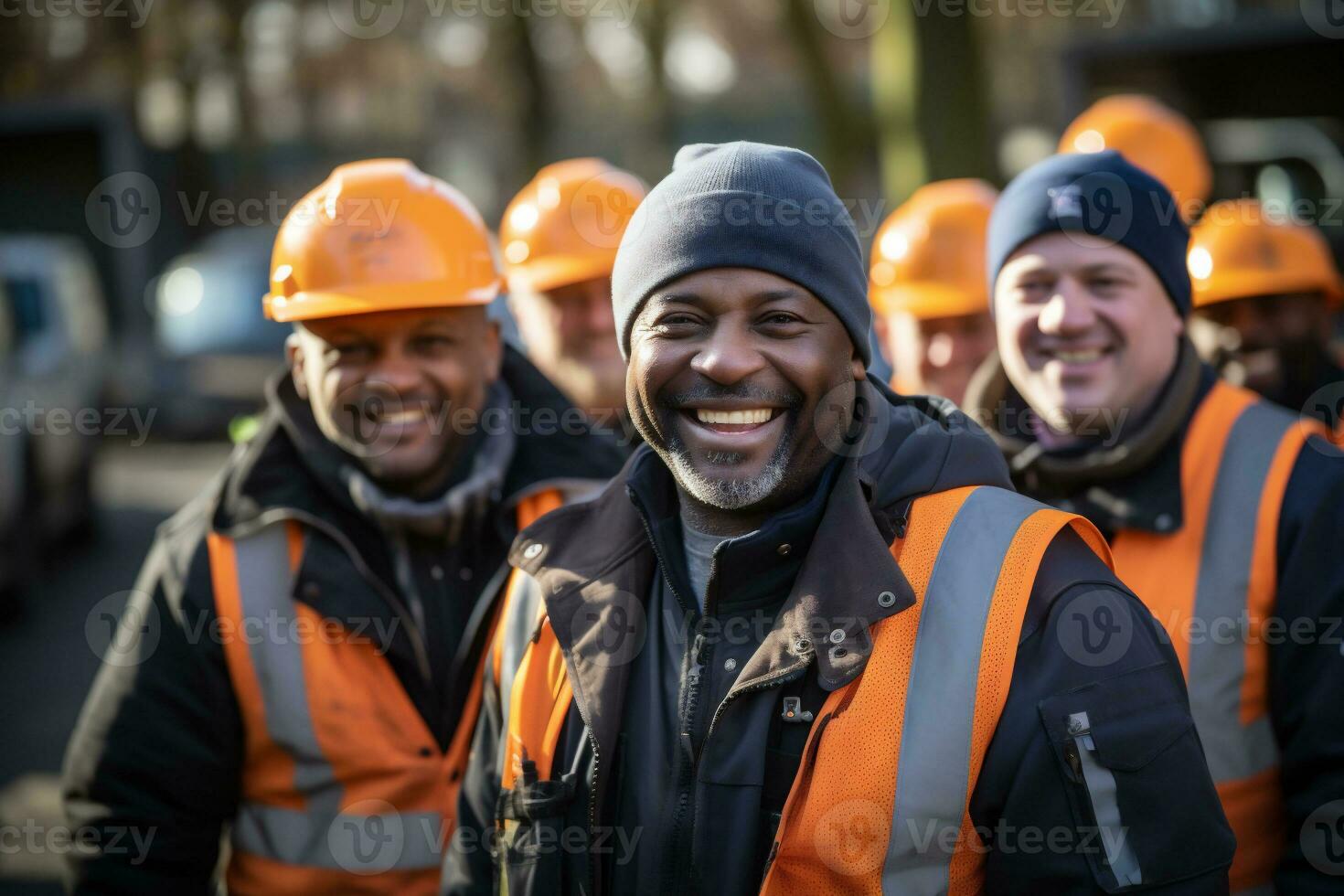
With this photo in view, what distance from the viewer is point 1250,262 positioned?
487 centimetres

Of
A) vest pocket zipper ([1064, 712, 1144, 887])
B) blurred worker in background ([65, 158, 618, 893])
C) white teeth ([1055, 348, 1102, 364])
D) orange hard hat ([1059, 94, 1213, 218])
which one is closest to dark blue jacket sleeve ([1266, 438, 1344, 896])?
white teeth ([1055, 348, 1102, 364])

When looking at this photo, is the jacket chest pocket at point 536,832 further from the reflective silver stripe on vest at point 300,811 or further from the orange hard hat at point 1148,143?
the orange hard hat at point 1148,143

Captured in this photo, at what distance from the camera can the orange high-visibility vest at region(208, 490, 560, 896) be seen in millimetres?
3121

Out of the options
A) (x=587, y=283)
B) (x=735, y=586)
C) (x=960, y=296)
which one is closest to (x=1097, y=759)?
(x=735, y=586)

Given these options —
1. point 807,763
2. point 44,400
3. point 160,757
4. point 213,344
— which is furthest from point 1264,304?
point 213,344

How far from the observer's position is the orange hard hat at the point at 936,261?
464 centimetres

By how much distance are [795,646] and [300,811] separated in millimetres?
1523

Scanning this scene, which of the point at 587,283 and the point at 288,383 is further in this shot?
the point at 587,283

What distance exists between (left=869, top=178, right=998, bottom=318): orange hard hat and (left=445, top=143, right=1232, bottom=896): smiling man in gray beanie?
78.0 inches

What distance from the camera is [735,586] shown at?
2.42 meters

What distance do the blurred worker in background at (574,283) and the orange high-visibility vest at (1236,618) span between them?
211 centimetres

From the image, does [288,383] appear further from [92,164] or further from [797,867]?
[92,164]

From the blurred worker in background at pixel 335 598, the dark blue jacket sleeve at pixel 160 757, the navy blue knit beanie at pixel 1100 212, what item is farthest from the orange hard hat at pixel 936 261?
the dark blue jacket sleeve at pixel 160 757

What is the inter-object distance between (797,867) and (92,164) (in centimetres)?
1607
